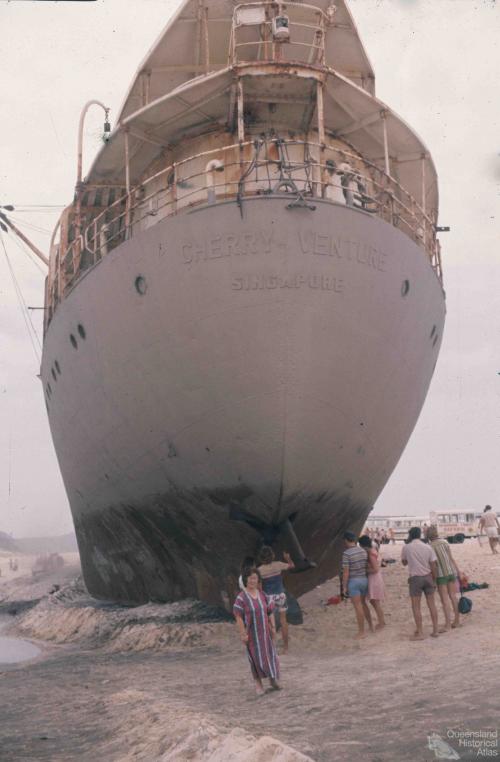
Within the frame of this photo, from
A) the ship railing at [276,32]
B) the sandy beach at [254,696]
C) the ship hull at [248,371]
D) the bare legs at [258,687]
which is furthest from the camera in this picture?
the ship railing at [276,32]

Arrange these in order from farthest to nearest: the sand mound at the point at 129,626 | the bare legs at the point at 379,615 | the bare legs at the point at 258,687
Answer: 1. the sand mound at the point at 129,626
2. the bare legs at the point at 379,615
3. the bare legs at the point at 258,687

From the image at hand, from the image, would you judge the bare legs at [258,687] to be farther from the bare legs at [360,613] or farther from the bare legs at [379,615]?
the bare legs at [379,615]

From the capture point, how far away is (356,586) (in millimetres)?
8664

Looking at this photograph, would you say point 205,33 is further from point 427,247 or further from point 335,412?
point 335,412

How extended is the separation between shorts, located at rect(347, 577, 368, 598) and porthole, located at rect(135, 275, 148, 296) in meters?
4.99

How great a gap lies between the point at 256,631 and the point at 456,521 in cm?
5232

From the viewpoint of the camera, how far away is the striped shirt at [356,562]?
8.73 metres

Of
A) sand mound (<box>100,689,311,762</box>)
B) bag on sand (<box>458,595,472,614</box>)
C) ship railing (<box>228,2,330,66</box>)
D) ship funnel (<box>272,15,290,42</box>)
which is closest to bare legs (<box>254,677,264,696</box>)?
sand mound (<box>100,689,311,762</box>)

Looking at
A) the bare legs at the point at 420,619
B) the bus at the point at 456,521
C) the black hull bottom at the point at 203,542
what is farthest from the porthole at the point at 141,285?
the bus at the point at 456,521

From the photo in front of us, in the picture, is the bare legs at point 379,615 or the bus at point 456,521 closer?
the bare legs at point 379,615

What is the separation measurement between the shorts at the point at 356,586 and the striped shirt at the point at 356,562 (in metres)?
0.05

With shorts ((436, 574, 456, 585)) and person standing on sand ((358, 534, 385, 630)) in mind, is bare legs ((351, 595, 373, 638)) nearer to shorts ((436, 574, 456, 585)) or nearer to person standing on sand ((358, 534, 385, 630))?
person standing on sand ((358, 534, 385, 630))

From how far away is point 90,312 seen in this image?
1116cm

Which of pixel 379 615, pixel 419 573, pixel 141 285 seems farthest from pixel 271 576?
pixel 141 285
